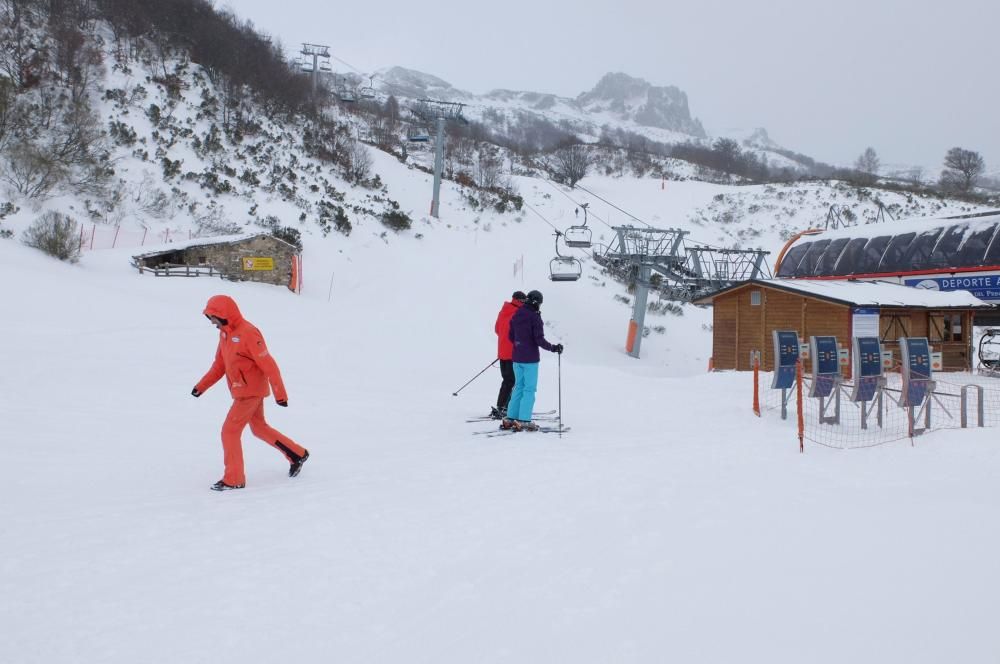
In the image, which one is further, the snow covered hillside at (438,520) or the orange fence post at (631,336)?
the orange fence post at (631,336)

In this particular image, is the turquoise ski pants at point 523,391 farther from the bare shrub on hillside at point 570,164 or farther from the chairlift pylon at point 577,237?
the bare shrub on hillside at point 570,164

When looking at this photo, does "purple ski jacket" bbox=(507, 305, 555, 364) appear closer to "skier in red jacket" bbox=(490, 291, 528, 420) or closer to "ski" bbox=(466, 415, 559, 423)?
"skier in red jacket" bbox=(490, 291, 528, 420)

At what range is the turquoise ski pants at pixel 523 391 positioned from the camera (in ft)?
28.7

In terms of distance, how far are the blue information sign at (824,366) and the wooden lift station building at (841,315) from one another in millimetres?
7824

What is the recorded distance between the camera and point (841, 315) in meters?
17.4

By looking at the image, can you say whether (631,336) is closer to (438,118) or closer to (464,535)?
(438,118)

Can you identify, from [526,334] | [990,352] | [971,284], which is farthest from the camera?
[990,352]

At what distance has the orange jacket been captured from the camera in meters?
5.89

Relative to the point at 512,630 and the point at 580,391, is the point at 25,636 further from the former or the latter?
the point at 580,391

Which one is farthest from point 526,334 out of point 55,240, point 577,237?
point 55,240

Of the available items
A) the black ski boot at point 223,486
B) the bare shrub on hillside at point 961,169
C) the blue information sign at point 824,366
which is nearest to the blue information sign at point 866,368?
the blue information sign at point 824,366

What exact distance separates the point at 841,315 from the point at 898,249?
7.36 m

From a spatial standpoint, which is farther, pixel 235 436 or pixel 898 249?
pixel 898 249

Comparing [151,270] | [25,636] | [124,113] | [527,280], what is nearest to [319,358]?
[151,270]
